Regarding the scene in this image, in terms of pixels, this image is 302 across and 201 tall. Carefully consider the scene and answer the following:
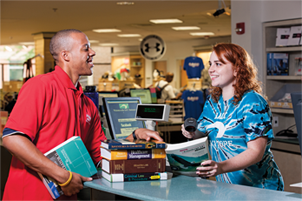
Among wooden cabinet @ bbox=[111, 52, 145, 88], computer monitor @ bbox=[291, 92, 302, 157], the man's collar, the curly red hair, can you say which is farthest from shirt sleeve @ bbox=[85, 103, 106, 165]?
wooden cabinet @ bbox=[111, 52, 145, 88]

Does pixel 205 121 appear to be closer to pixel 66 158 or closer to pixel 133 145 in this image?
pixel 133 145

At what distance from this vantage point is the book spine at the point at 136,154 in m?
1.67

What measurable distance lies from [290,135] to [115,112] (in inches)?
106

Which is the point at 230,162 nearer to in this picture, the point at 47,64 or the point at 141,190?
the point at 141,190

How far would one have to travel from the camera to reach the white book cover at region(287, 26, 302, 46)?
14.0 ft

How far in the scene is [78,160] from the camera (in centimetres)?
167

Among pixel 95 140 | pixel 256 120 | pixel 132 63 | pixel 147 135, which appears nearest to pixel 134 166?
pixel 147 135

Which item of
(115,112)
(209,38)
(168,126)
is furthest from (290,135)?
(209,38)

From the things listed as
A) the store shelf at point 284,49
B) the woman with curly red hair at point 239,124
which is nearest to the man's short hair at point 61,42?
the woman with curly red hair at point 239,124

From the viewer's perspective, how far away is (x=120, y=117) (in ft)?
8.89

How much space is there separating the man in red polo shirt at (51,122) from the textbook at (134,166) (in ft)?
0.53

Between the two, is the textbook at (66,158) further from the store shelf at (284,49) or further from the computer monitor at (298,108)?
the store shelf at (284,49)

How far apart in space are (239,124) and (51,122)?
103 cm

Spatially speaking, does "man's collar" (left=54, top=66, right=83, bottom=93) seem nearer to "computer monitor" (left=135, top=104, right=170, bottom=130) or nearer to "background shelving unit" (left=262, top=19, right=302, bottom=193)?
"computer monitor" (left=135, top=104, right=170, bottom=130)
